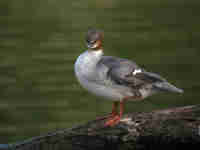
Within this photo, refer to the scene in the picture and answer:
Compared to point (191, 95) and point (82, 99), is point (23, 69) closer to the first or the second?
point (82, 99)

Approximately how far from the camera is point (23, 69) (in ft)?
54.4

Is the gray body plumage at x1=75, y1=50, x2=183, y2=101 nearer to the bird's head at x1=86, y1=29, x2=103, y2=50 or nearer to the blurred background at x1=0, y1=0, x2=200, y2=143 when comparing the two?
the bird's head at x1=86, y1=29, x2=103, y2=50

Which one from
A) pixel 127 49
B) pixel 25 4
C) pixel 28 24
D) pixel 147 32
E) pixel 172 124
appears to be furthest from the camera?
pixel 25 4

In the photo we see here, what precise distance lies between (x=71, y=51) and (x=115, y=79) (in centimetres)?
1198

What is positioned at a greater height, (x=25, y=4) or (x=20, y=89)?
(x=25, y=4)

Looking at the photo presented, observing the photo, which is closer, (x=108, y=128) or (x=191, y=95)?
(x=108, y=128)

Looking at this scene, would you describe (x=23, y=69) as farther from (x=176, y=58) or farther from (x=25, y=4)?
(x=25, y=4)

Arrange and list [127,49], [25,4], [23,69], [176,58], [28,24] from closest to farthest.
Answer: [23,69], [176,58], [127,49], [28,24], [25,4]

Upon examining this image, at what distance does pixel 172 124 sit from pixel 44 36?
16437 millimetres

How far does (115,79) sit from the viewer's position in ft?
22.7

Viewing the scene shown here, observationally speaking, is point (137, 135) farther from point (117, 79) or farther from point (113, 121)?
point (117, 79)

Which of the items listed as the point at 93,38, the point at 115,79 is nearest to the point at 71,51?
the point at 93,38

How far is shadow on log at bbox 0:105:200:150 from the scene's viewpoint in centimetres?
657

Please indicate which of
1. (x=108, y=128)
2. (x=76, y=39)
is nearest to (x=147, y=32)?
(x=76, y=39)
